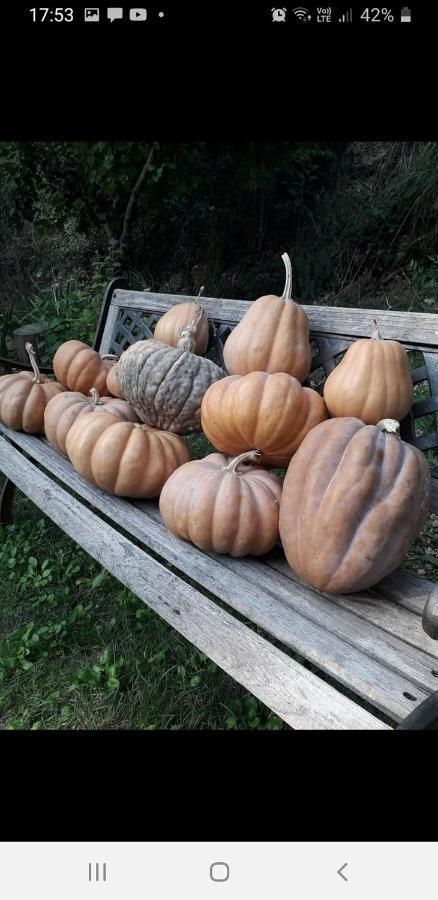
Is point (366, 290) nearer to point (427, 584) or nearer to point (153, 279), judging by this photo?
point (153, 279)

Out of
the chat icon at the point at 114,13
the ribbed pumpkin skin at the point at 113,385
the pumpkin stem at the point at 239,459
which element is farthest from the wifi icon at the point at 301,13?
the ribbed pumpkin skin at the point at 113,385

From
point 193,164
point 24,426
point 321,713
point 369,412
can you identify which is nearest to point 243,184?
point 193,164

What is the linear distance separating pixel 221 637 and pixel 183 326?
4.73ft

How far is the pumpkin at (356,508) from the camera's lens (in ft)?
4.40

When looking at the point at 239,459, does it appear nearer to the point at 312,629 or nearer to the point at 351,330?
the point at 312,629

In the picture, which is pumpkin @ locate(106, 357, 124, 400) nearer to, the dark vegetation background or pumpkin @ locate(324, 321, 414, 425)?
the dark vegetation background

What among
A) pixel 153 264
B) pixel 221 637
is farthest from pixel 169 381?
pixel 153 264

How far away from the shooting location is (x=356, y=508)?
1.34m

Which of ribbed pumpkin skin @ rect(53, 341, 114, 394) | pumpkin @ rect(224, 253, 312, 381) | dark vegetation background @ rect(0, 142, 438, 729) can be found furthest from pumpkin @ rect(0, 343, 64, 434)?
pumpkin @ rect(224, 253, 312, 381)

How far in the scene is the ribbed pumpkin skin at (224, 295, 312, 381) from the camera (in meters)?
1.86

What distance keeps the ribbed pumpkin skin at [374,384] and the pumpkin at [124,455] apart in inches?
24.5

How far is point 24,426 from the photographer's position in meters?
2.67

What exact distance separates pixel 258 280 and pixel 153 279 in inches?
47.9

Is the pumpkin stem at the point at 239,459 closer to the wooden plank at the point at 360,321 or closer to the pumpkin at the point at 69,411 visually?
the wooden plank at the point at 360,321
